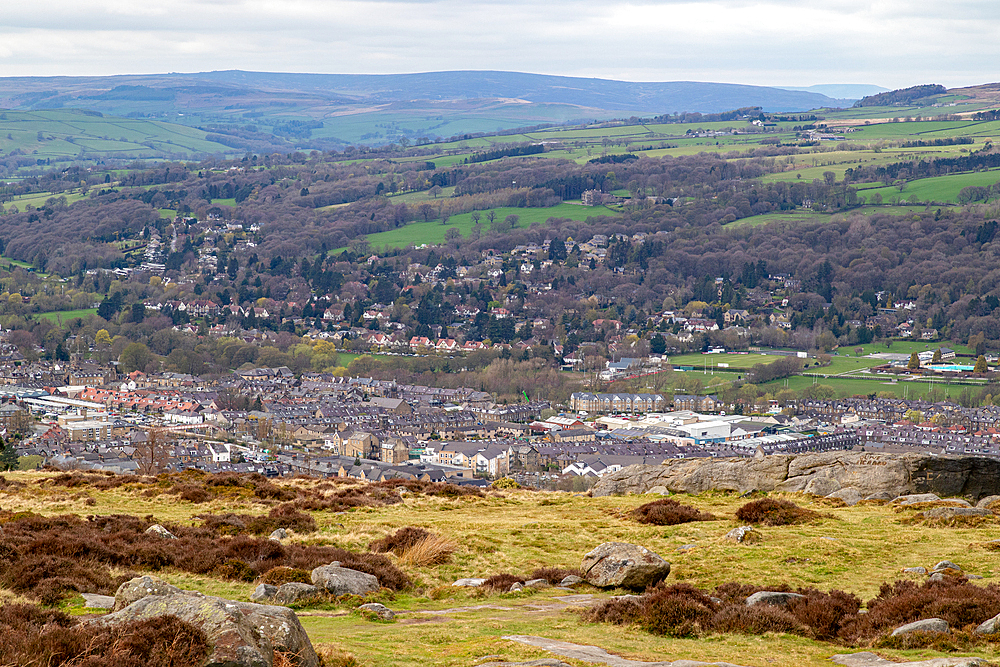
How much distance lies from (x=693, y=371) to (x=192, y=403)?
61495 mm

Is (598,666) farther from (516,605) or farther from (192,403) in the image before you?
(192,403)

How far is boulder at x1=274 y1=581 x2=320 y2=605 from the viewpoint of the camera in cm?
1444

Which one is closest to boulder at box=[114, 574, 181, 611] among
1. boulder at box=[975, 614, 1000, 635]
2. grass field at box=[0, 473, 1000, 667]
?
grass field at box=[0, 473, 1000, 667]

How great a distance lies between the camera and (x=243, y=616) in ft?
32.2

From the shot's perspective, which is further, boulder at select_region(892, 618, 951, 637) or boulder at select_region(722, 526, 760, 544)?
boulder at select_region(722, 526, 760, 544)

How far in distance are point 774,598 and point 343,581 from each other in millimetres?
6214

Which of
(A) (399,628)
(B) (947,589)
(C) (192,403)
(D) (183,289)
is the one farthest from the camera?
(D) (183,289)

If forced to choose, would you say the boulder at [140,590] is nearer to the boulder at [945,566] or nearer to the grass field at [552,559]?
the grass field at [552,559]

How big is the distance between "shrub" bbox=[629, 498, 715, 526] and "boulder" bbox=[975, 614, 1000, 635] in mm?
10149

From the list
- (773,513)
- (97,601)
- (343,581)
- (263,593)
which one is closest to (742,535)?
(773,513)

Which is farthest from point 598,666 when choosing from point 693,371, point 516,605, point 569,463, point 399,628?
point 693,371

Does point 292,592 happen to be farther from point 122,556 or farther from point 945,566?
point 945,566

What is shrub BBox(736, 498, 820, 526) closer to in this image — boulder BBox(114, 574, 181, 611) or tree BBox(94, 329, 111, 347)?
boulder BBox(114, 574, 181, 611)

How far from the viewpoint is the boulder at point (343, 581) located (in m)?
15.1
